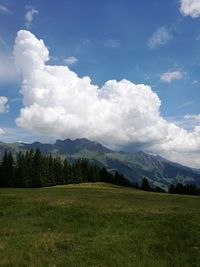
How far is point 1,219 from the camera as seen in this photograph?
31.6 m

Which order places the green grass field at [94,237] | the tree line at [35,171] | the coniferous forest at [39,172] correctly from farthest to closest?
1. the coniferous forest at [39,172]
2. the tree line at [35,171]
3. the green grass field at [94,237]

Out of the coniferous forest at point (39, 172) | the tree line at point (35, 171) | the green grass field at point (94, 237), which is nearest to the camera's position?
the green grass field at point (94, 237)

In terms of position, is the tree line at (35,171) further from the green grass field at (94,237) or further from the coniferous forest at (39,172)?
the green grass field at (94,237)

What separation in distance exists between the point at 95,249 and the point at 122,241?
2.99 meters

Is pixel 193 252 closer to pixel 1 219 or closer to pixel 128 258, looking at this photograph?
pixel 128 258

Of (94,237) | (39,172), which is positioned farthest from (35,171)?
(94,237)

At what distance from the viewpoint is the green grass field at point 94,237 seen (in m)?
19.2

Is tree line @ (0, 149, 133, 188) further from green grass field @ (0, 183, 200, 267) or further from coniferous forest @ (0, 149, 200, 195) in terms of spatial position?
green grass field @ (0, 183, 200, 267)

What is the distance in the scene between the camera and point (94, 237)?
24781mm

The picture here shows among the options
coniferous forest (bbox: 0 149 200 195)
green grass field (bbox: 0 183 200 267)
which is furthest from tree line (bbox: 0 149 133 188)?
green grass field (bbox: 0 183 200 267)

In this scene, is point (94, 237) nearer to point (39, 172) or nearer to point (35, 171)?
point (39, 172)

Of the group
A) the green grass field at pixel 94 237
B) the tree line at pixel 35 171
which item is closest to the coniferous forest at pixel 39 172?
the tree line at pixel 35 171

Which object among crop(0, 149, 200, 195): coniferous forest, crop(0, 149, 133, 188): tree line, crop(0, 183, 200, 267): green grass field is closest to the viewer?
crop(0, 183, 200, 267): green grass field

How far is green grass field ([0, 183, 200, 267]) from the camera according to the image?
1919cm
